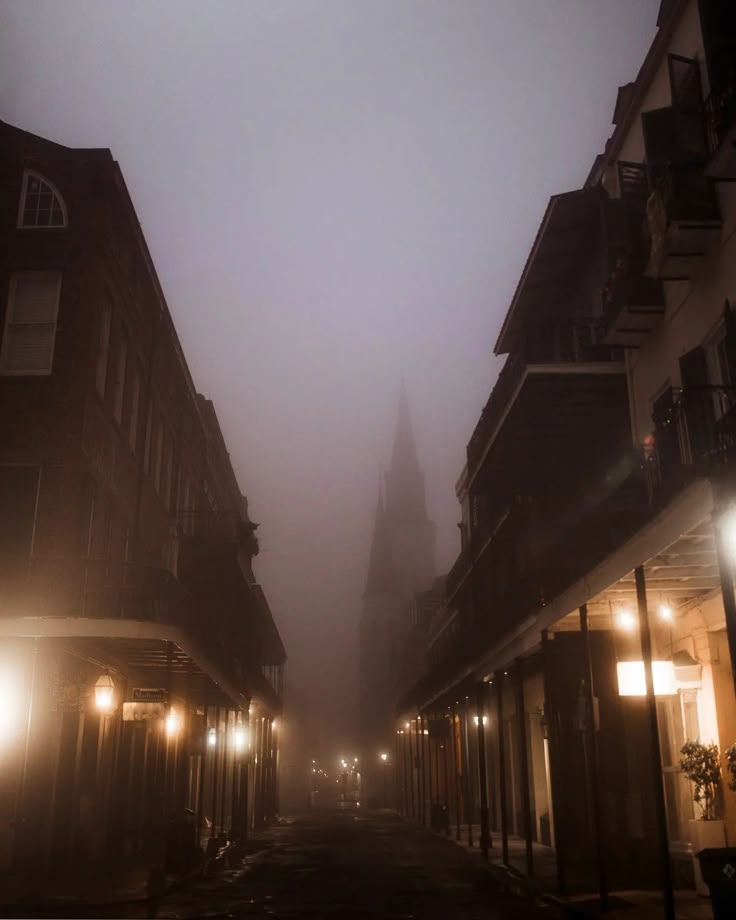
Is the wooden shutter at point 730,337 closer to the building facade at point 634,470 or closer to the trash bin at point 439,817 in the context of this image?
the building facade at point 634,470

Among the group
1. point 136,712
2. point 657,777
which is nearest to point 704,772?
point 657,777

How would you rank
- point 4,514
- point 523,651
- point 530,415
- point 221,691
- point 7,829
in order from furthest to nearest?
1. point 221,691
2. point 530,415
3. point 523,651
4. point 4,514
5. point 7,829

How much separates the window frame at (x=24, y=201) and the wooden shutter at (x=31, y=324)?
35.4 inches

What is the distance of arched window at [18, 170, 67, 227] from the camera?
57.3 ft

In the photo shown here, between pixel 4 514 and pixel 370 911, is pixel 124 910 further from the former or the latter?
pixel 4 514

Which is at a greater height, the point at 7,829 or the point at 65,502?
the point at 65,502

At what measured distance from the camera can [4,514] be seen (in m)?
15.6

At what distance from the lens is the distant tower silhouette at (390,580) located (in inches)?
3964

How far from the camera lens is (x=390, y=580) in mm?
134375

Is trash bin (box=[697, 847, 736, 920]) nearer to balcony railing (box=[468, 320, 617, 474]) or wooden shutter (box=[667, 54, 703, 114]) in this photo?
wooden shutter (box=[667, 54, 703, 114])

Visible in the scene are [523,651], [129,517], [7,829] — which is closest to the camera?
[7,829]

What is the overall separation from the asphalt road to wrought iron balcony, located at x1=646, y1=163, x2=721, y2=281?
854 centimetres

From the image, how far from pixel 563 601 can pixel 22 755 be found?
8209 mm

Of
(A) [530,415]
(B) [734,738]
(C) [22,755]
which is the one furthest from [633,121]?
(C) [22,755]
